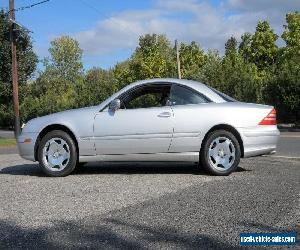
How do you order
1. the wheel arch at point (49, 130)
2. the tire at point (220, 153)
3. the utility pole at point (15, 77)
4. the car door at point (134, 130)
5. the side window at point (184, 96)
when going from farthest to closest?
the utility pole at point (15, 77)
the wheel arch at point (49, 130)
the side window at point (184, 96)
the car door at point (134, 130)
the tire at point (220, 153)

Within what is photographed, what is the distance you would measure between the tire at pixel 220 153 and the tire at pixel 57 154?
2.07 m

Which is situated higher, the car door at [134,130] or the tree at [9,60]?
the tree at [9,60]

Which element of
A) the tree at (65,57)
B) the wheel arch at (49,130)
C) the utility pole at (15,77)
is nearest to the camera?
the wheel arch at (49,130)

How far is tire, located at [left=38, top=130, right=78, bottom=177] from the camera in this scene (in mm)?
8227

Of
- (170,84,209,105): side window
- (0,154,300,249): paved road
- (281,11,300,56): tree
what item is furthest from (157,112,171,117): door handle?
(281,11,300,56): tree

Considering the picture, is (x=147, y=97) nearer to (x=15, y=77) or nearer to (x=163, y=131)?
(x=163, y=131)

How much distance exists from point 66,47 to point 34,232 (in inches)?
3152

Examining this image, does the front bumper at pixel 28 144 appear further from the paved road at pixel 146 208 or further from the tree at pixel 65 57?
the tree at pixel 65 57

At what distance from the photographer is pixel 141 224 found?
4.89 m

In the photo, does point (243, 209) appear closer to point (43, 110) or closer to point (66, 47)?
point (43, 110)

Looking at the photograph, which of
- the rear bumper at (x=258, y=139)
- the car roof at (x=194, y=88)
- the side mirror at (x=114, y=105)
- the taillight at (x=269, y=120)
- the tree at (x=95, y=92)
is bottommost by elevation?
the rear bumper at (x=258, y=139)

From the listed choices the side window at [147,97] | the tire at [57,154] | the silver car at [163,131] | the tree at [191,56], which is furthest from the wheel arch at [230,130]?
the tree at [191,56]

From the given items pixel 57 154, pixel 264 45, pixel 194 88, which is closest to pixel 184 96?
pixel 194 88

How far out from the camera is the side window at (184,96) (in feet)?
26.9
